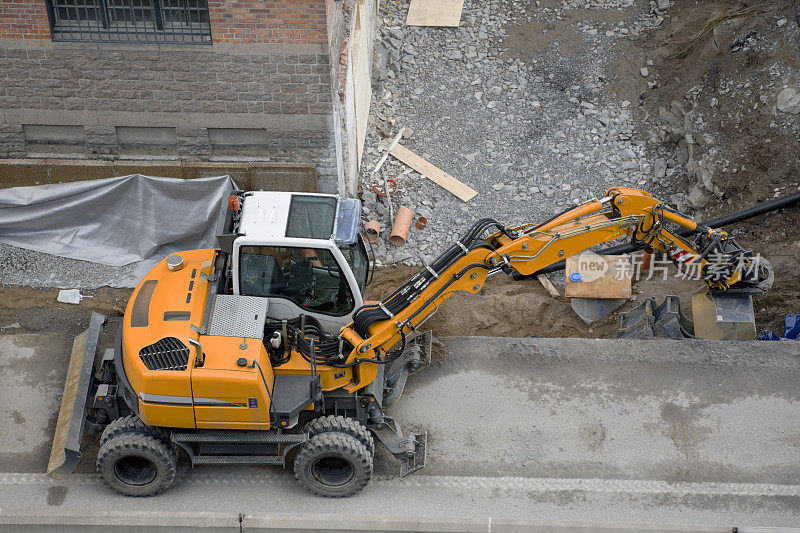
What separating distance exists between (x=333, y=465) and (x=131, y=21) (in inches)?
264

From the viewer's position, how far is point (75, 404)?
830 cm

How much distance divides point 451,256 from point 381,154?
6430 millimetres

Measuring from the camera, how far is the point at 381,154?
45.4 feet

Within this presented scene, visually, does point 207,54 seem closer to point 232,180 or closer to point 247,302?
point 232,180

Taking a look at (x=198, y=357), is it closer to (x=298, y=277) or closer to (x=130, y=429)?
(x=130, y=429)

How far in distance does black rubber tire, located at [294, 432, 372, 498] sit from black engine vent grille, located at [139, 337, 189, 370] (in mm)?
1555

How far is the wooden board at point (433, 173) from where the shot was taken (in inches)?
518

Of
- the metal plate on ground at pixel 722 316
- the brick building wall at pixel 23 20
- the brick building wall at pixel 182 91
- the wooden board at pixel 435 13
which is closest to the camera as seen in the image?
the metal plate on ground at pixel 722 316

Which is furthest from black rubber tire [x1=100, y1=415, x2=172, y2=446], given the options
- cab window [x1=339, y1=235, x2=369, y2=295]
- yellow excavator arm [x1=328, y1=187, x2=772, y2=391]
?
cab window [x1=339, y1=235, x2=369, y2=295]

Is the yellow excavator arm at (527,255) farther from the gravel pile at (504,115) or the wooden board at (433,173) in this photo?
the wooden board at (433,173)

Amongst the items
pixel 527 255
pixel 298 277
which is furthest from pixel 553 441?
pixel 298 277

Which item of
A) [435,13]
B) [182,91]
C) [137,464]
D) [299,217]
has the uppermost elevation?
[435,13]

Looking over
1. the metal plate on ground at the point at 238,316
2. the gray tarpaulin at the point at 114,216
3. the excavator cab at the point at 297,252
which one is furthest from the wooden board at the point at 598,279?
the gray tarpaulin at the point at 114,216

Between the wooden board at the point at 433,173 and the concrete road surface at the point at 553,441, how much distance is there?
388 centimetres
